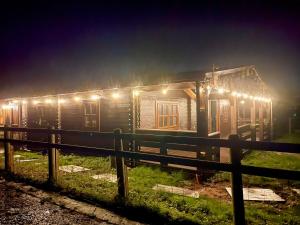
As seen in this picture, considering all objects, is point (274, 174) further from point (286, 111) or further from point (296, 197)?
point (286, 111)

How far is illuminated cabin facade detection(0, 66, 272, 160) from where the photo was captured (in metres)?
9.78

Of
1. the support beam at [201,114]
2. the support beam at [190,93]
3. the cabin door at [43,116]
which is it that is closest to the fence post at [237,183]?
the support beam at [201,114]

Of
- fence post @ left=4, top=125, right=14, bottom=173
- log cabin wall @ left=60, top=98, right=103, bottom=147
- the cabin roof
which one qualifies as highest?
the cabin roof

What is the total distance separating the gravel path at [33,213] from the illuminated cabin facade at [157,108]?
5163 mm

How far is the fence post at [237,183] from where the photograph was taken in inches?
159

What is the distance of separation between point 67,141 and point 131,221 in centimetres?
1260

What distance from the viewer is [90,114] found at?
1473 centimetres

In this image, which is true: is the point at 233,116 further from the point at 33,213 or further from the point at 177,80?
the point at 33,213

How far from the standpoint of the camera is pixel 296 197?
6469 mm

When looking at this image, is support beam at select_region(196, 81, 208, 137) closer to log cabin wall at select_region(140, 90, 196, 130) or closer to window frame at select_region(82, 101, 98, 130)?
log cabin wall at select_region(140, 90, 196, 130)

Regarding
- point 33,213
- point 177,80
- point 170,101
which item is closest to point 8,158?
point 33,213

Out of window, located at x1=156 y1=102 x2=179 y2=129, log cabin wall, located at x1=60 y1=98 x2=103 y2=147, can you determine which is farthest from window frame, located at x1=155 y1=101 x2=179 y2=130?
log cabin wall, located at x1=60 y1=98 x2=103 y2=147

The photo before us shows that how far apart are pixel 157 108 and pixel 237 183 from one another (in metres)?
11.0

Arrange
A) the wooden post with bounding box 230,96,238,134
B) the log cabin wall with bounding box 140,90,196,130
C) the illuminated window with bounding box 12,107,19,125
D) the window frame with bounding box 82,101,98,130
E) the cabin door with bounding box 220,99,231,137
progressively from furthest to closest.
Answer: the illuminated window with bounding box 12,107,19,125 → the cabin door with bounding box 220,99,231,137 → the window frame with bounding box 82,101,98,130 → the log cabin wall with bounding box 140,90,196,130 → the wooden post with bounding box 230,96,238,134
